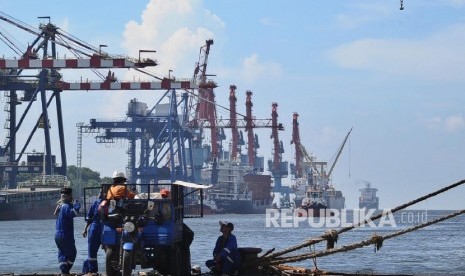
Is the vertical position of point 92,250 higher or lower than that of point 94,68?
lower

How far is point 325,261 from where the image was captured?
145 feet

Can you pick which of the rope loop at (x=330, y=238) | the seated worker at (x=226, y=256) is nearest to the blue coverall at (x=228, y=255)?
the seated worker at (x=226, y=256)

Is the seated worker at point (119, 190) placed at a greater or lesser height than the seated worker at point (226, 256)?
greater

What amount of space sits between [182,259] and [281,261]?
2.09 m

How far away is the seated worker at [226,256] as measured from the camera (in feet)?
72.2

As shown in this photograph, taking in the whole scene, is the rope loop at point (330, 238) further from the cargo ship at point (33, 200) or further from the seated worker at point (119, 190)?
the cargo ship at point (33, 200)

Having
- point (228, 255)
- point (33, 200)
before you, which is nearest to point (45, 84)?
point (33, 200)

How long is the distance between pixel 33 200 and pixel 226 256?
139m

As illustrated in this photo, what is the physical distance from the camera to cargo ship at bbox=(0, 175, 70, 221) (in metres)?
154

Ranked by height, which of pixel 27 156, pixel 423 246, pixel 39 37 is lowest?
pixel 423 246

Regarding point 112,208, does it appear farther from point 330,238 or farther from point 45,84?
point 45,84

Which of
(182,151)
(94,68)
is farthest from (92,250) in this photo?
(182,151)

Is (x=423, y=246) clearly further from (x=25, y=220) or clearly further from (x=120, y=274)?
(x=25, y=220)

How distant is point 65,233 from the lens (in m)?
21.2
